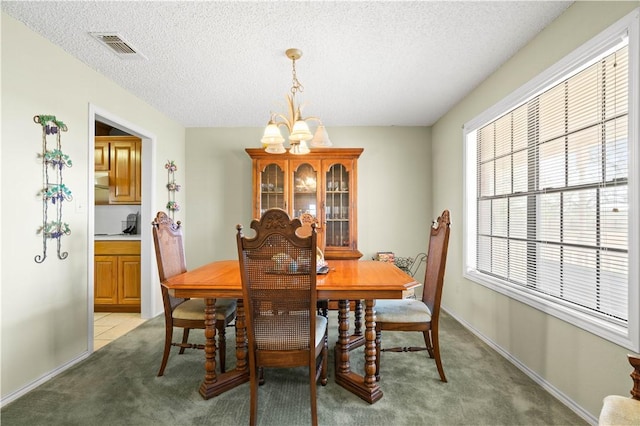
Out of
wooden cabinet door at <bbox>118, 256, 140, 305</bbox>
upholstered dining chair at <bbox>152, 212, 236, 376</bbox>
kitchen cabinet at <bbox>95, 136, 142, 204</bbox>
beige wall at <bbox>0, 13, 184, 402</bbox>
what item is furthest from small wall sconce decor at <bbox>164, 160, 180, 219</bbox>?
upholstered dining chair at <bbox>152, 212, 236, 376</bbox>

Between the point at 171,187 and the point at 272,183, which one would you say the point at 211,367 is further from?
the point at 171,187

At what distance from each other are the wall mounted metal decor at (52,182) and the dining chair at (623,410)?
3.22m

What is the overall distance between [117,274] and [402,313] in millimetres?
3439

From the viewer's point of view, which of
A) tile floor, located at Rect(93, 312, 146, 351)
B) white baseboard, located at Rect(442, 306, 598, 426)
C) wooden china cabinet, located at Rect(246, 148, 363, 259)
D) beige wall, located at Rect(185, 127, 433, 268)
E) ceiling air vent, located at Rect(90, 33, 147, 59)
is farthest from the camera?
beige wall, located at Rect(185, 127, 433, 268)

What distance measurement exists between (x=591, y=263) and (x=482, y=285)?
1.21 metres

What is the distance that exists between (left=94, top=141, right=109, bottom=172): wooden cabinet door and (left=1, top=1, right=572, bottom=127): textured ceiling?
1.08 m

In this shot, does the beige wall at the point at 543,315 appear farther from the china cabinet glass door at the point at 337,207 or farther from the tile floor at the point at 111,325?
the tile floor at the point at 111,325

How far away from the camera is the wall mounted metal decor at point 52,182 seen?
88.7 inches

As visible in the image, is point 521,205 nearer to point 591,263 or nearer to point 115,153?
point 591,263

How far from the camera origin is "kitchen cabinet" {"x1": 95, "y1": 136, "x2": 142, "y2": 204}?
3.93 meters

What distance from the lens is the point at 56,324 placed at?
2359 millimetres

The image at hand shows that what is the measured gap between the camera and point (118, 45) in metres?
2.35

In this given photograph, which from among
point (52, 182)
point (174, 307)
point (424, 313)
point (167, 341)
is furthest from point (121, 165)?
point (424, 313)

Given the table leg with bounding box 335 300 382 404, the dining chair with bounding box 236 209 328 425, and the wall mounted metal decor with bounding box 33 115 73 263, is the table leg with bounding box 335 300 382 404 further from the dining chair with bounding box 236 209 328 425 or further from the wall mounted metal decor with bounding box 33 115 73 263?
the wall mounted metal decor with bounding box 33 115 73 263
